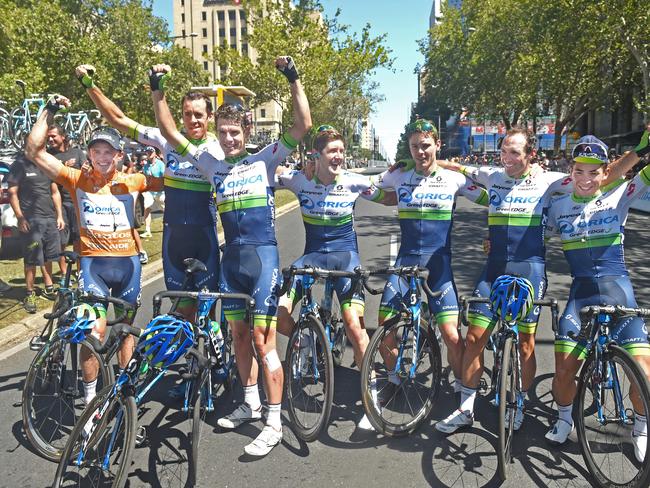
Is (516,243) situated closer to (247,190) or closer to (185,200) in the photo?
(247,190)

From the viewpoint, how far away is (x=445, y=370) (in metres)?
5.36

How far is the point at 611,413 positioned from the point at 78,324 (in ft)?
11.8

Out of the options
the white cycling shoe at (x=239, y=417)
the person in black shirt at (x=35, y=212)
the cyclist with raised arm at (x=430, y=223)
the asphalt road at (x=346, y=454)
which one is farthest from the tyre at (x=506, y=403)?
the person in black shirt at (x=35, y=212)

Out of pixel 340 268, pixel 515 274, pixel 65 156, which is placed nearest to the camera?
pixel 515 274

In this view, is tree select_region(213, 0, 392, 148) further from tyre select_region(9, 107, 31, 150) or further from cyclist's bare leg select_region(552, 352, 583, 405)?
cyclist's bare leg select_region(552, 352, 583, 405)

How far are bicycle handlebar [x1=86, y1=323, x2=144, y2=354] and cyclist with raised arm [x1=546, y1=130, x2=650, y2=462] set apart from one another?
2.81 meters

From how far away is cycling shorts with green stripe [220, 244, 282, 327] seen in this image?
4.13m

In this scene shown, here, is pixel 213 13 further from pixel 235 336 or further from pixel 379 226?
pixel 235 336

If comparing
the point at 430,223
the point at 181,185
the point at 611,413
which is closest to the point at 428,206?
the point at 430,223

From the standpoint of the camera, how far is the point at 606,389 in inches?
145

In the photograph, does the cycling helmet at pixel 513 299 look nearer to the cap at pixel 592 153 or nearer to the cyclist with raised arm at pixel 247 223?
the cap at pixel 592 153

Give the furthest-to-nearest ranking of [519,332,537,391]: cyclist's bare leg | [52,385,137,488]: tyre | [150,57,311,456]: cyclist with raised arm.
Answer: [519,332,537,391]: cyclist's bare leg, [150,57,311,456]: cyclist with raised arm, [52,385,137,488]: tyre

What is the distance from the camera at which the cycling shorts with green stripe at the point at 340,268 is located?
4.53 meters

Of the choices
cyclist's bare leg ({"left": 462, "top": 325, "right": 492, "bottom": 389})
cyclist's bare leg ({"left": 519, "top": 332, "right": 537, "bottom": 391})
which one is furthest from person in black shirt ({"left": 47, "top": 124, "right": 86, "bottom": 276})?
cyclist's bare leg ({"left": 519, "top": 332, "right": 537, "bottom": 391})
